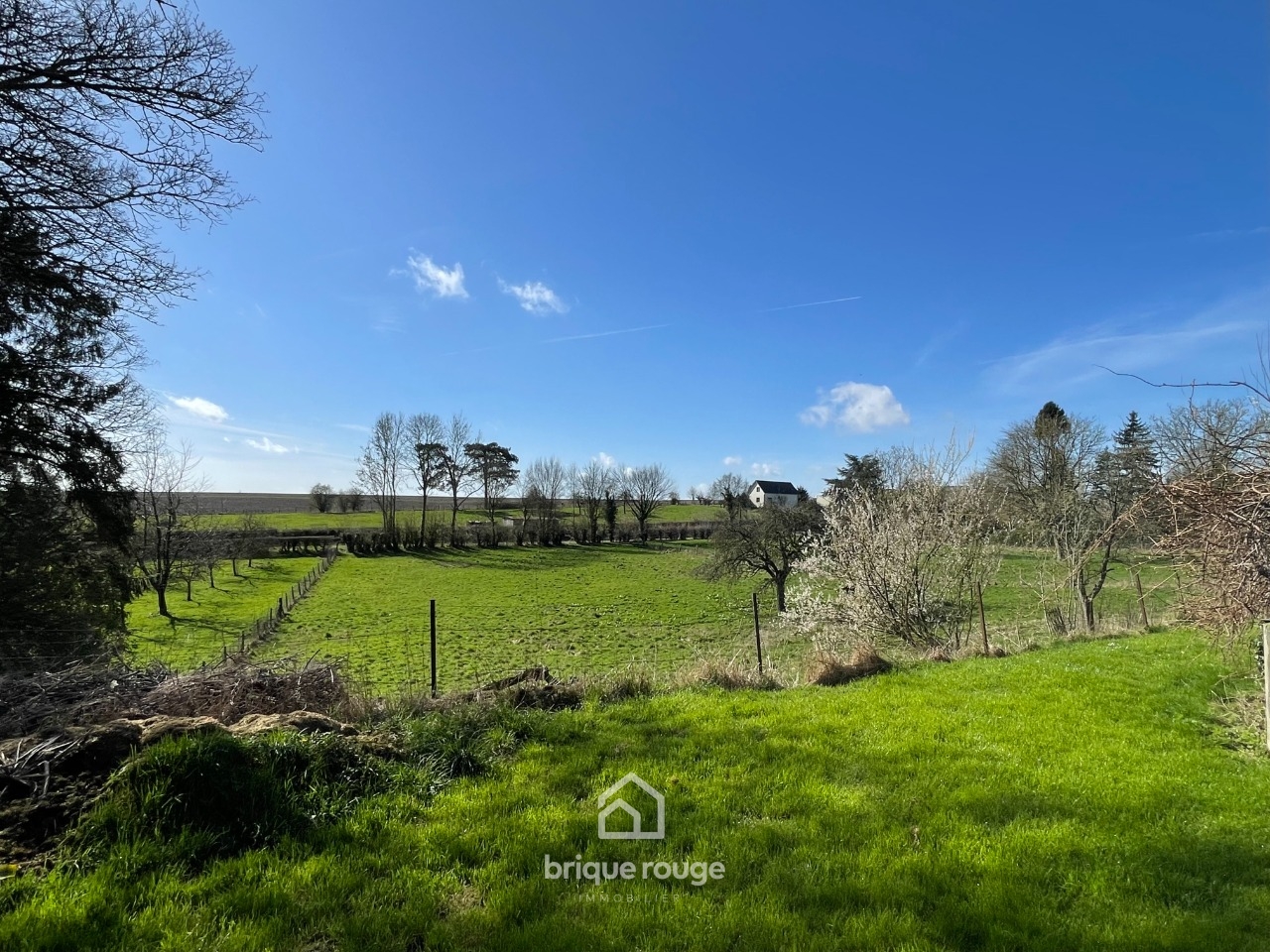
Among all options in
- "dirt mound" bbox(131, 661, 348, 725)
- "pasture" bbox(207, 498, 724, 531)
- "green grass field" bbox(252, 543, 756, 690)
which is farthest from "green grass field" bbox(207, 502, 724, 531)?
"dirt mound" bbox(131, 661, 348, 725)

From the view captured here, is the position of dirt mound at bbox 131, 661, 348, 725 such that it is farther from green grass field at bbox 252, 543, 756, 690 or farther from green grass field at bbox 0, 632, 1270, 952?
green grass field at bbox 252, 543, 756, 690

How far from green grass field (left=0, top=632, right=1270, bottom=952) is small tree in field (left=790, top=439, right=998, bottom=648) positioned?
6.49 m

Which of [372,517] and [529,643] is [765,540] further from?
[372,517]

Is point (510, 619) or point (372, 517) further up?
point (372, 517)

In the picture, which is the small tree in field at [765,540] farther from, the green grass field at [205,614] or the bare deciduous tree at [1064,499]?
the green grass field at [205,614]

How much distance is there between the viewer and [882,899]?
282cm

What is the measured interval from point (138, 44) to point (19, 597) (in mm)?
6824

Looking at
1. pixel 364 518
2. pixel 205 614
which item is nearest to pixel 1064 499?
pixel 205 614

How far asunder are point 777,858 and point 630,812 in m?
1.00

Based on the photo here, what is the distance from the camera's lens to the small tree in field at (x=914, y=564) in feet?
38.5

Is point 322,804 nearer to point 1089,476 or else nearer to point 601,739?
point 601,739

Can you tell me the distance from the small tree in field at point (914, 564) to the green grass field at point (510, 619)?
3890 millimetres

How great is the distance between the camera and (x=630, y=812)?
3717 millimetres

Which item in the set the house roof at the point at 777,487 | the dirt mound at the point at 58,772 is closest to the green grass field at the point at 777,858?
the dirt mound at the point at 58,772
